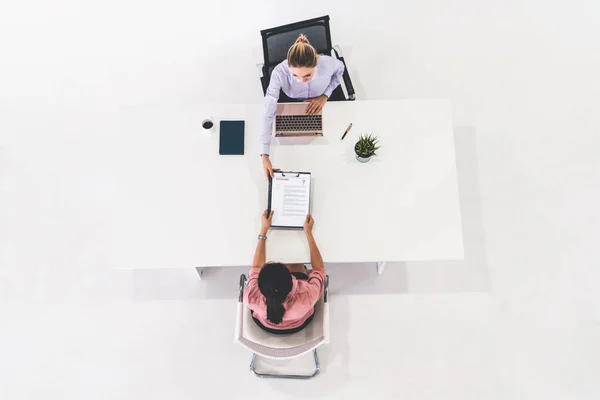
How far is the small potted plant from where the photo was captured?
2.00m

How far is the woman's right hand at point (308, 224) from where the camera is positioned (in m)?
1.98

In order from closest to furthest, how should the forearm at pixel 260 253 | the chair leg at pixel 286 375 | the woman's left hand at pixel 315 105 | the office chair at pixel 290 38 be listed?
the forearm at pixel 260 253
the woman's left hand at pixel 315 105
the office chair at pixel 290 38
the chair leg at pixel 286 375

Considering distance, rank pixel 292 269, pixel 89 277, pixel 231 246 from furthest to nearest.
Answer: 1. pixel 89 277
2. pixel 292 269
3. pixel 231 246

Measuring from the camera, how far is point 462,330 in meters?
2.57

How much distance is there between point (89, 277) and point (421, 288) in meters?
2.20

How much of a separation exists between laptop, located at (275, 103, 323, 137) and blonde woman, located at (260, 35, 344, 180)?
0.03m

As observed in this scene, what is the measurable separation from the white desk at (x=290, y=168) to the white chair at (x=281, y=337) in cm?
25

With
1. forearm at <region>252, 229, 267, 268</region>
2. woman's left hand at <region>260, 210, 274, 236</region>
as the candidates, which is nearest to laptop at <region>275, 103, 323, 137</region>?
woman's left hand at <region>260, 210, 274, 236</region>

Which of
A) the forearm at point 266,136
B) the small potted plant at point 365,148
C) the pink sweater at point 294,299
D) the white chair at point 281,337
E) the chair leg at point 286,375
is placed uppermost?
the forearm at point 266,136

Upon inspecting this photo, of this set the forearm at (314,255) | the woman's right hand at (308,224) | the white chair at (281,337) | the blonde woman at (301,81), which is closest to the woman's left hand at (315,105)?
the blonde woman at (301,81)

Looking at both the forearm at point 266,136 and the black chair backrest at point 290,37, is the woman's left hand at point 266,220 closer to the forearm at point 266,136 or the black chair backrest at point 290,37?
the forearm at point 266,136

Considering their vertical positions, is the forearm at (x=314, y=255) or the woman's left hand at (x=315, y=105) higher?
the woman's left hand at (x=315, y=105)

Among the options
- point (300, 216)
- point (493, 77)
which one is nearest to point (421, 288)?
point (300, 216)

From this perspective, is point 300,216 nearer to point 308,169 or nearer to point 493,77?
point 308,169
